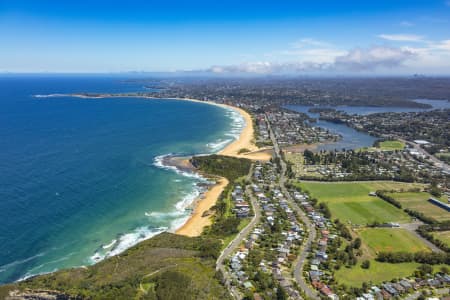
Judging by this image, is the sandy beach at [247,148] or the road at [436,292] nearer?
the road at [436,292]

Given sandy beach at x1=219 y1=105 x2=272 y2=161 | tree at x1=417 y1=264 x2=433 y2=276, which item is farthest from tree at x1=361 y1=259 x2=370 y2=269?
sandy beach at x1=219 y1=105 x2=272 y2=161

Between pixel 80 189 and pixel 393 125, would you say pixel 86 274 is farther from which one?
pixel 393 125

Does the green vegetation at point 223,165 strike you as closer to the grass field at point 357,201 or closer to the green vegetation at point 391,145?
the grass field at point 357,201

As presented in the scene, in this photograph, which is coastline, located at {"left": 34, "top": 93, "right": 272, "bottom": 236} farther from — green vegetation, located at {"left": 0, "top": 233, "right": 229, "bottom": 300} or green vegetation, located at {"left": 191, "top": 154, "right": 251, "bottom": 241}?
green vegetation, located at {"left": 0, "top": 233, "right": 229, "bottom": 300}

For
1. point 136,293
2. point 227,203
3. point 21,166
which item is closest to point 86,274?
point 136,293

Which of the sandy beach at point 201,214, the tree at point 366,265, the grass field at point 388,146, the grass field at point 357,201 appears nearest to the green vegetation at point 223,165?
the sandy beach at point 201,214
